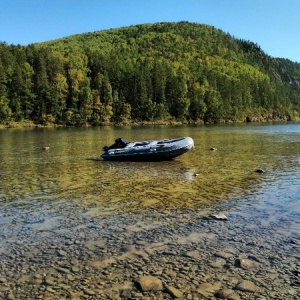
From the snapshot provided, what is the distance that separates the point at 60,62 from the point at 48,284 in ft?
379

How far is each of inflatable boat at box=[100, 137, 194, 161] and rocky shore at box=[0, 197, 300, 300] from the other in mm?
13228

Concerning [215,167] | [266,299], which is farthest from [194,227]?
[215,167]

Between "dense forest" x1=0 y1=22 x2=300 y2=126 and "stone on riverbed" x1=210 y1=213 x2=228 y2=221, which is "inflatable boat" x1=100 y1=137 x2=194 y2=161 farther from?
"dense forest" x1=0 y1=22 x2=300 y2=126

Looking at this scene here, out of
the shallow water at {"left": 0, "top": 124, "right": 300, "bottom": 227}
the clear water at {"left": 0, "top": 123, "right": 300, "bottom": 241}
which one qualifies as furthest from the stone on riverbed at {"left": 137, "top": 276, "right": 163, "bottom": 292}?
the shallow water at {"left": 0, "top": 124, "right": 300, "bottom": 227}

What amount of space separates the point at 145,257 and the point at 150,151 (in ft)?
55.1

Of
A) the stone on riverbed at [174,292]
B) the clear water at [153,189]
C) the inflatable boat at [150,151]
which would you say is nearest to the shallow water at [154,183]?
the clear water at [153,189]

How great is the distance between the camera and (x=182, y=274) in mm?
7328

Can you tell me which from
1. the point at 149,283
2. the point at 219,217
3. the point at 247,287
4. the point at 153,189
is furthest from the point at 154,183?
the point at 247,287

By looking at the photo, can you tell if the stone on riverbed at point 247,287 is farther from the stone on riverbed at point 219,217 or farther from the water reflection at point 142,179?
the water reflection at point 142,179

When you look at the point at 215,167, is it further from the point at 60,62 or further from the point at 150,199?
the point at 60,62

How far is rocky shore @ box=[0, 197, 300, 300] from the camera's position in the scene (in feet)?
22.1

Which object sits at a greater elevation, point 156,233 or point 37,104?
point 37,104

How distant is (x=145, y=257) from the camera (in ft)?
26.9

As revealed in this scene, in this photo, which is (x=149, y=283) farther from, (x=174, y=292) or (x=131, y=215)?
(x=131, y=215)
